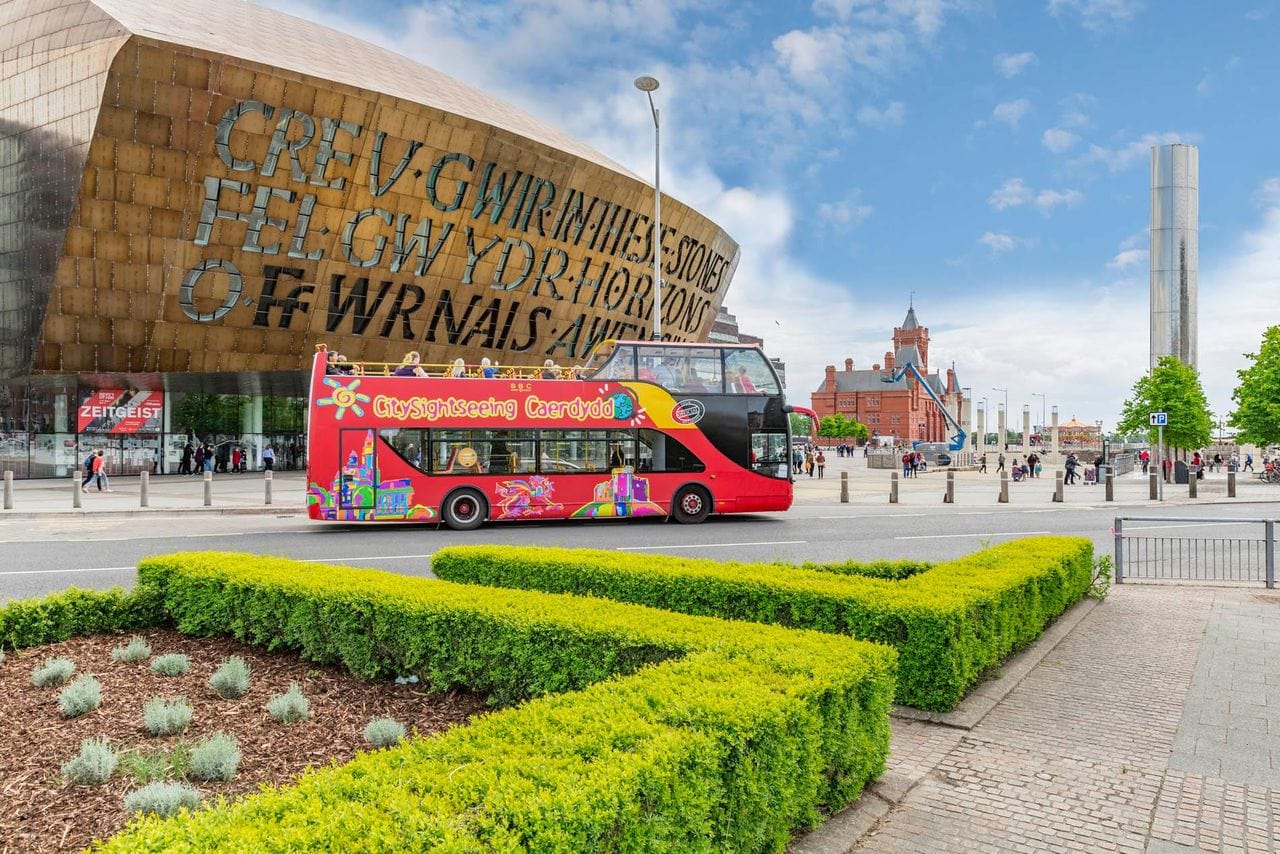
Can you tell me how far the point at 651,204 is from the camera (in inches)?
1566

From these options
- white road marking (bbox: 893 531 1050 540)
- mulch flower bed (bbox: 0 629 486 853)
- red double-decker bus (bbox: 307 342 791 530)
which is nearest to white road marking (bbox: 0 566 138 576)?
red double-decker bus (bbox: 307 342 791 530)

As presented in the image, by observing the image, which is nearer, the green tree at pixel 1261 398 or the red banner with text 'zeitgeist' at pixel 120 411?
the red banner with text 'zeitgeist' at pixel 120 411

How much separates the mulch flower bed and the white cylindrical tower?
58699mm

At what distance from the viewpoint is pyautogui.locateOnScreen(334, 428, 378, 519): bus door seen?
16141mm

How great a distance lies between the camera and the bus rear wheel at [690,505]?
1845 cm

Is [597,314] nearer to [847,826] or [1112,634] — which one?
[1112,634]

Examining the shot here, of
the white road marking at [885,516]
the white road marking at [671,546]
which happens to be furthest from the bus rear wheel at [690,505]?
the white road marking at [671,546]

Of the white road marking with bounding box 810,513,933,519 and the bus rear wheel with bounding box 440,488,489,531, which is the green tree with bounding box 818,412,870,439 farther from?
the bus rear wheel with bounding box 440,488,489,531

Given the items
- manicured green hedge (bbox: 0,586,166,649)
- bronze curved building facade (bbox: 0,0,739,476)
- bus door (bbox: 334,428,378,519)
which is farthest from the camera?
bronze curved building facade (bbox: 0,0,739,476)

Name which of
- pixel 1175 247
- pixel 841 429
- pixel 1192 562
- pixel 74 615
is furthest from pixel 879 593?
pixel 841 429

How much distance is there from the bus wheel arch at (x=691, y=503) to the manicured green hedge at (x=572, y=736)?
1232 cm

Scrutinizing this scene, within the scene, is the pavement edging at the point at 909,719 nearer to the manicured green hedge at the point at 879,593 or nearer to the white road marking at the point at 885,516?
the manicured green hedge at the point at 879,593

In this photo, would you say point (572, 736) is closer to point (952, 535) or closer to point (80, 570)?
point (80, 570)

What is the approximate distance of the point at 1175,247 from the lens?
52.1 metres
